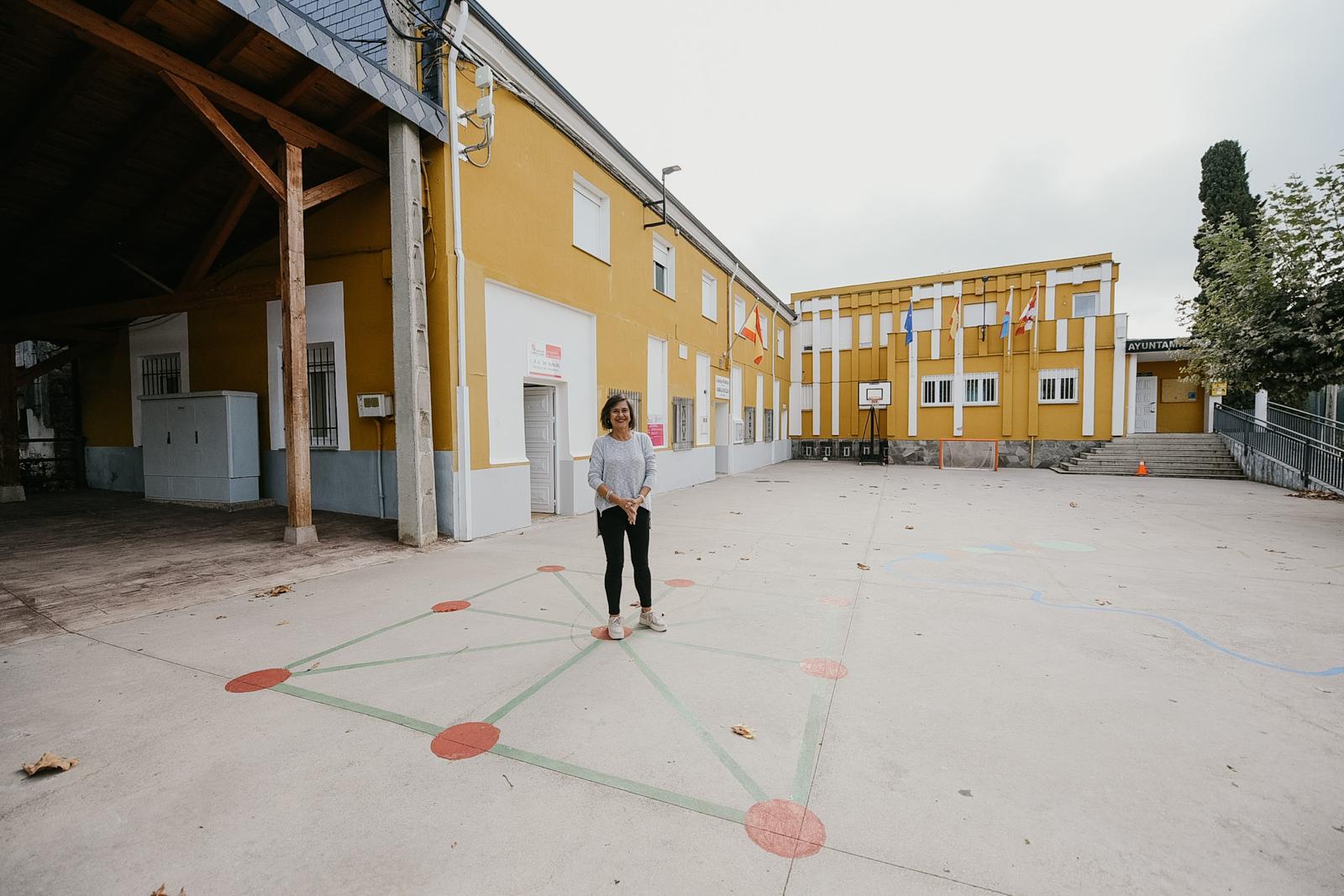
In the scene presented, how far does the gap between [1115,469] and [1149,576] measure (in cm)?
1657

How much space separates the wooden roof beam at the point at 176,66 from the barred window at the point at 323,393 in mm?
2963

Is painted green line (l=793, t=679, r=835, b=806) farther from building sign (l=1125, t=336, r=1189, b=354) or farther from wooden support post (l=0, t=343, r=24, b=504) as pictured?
building sign (l=1125, t=336, r=1189, b=354)

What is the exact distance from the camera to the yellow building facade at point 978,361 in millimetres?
20984

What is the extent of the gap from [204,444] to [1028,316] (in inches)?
985

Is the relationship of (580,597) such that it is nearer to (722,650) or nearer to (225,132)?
(722,650)

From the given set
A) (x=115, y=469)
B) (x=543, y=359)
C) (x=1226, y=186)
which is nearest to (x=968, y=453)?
(x=1226, y=186)

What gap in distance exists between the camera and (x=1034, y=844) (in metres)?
2.04

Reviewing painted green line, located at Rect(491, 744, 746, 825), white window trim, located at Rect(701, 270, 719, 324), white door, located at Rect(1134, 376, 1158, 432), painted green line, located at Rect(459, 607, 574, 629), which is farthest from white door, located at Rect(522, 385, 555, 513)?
white door, located at Rect(1134, 376, 1158, 432)

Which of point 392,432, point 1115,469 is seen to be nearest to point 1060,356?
point 1115,469

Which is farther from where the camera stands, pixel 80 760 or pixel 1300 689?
pixel 1300 689

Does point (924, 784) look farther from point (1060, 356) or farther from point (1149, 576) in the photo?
point (1060, 356)

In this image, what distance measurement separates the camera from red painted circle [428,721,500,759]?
2638 millimetres

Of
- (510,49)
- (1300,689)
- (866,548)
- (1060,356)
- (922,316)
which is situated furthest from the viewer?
(922,316)

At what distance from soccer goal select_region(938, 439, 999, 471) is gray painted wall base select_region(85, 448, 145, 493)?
2404 cm
